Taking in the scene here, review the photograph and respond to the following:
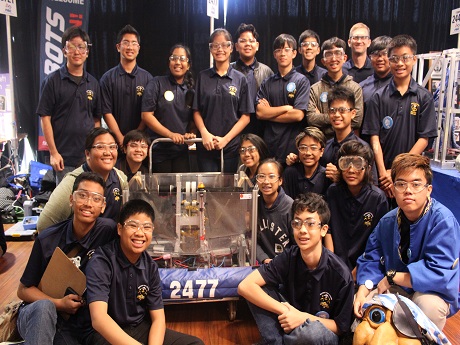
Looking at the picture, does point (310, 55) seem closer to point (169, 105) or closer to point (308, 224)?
point (169, 105)

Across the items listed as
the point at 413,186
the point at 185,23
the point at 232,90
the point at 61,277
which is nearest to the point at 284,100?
the point at 232,90

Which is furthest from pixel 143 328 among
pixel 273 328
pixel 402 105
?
pixel 402 105

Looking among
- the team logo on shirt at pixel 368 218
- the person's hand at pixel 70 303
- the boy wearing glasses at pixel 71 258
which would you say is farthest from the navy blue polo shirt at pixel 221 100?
the person's hand at pixel 70 303

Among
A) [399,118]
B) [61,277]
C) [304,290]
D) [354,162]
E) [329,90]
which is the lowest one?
[304,290]

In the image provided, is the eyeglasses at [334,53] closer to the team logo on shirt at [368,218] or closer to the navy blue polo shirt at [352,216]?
the navy blue polo shirt at [352,216]

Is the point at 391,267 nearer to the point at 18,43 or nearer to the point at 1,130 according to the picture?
the point at 1,130

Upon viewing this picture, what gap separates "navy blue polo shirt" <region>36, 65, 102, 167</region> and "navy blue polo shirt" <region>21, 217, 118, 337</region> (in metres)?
1.48

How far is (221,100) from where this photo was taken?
3811 millimetres

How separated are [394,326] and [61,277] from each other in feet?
5.61

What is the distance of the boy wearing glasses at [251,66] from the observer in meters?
4.06

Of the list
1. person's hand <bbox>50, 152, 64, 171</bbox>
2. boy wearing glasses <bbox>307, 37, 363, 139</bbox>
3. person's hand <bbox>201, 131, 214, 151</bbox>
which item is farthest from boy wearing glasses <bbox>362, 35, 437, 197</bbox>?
person's hand <bbox>50, 152, 64, 171</bbox>

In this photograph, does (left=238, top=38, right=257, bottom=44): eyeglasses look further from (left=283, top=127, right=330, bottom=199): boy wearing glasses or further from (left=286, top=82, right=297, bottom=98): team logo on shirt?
(left=283, top=127, right=330, bottom=199): boy wearing glasses

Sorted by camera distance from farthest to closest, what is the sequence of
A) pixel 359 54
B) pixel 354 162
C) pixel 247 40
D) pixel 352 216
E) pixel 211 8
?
pixel 211 8 → pixel 359 54 → pixel 247 40 → pixel 352 216 → pixel 354 162

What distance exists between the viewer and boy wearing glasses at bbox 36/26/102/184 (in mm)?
3762
